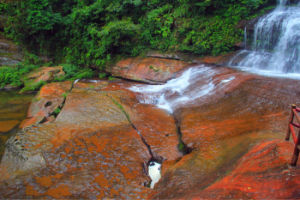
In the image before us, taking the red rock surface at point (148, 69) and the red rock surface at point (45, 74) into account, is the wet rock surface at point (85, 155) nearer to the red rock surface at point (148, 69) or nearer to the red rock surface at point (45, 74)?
the red rock surface at point (148, 69)

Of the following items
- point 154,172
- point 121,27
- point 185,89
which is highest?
point 121,27

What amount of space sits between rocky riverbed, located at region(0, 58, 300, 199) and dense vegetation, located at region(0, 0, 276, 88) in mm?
4312

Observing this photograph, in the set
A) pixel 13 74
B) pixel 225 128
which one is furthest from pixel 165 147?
pixel 13 74

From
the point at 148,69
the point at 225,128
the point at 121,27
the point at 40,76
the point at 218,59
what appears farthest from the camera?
the point at 40,76

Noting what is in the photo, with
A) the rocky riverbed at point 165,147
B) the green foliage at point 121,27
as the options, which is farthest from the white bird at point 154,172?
the green foliage at point 121,27

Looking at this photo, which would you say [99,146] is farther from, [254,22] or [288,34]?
[254,22]

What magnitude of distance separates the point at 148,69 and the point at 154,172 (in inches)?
272

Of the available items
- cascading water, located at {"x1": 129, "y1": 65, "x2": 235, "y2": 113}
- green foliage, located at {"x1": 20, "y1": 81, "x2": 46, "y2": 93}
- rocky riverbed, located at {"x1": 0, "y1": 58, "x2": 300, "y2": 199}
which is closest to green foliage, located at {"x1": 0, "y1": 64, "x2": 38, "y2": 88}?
green foliage, located at {"x1": 20, "y1": 81, "x2": 46, "y2": 93}

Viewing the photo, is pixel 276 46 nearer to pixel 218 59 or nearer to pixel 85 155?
pixel 218 59

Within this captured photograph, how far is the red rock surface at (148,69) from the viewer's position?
986cm

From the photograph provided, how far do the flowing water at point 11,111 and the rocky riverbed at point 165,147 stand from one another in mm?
504

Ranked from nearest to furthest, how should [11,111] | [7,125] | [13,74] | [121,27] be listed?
[7,125]
[11,111]
[121,27]
[13,74]

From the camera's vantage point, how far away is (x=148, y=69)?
1040 cm

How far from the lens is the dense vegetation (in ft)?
33.3
